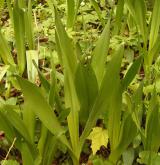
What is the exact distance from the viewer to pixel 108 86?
1241 mm

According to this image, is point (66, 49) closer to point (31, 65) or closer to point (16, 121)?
point (16, 121)

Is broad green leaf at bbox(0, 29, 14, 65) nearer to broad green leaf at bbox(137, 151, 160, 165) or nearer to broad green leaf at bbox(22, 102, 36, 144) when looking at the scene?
broad green leaf at bbox(22, 102, 36, 144)

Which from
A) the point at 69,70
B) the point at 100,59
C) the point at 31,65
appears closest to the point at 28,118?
the point at 69,70

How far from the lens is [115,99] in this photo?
4.17ft

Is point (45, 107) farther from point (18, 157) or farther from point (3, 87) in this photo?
point (3, 87)

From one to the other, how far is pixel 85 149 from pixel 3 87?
596mm

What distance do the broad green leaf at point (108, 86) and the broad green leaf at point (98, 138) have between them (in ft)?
0.33

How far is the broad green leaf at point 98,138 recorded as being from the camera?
1.39 meters

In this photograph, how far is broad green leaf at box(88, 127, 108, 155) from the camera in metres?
1.39

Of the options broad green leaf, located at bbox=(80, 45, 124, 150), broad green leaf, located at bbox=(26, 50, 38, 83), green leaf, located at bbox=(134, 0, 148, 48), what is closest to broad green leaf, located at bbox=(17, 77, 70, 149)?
broad green leaf, located at bbox=(80, 45, 124, 150)

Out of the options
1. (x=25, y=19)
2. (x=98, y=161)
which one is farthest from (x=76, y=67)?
(x=25, y=19)

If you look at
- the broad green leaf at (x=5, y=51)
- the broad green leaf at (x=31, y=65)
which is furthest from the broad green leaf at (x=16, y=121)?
the broad green leaf at (x=5, y=51)

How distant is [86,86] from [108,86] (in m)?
0.08

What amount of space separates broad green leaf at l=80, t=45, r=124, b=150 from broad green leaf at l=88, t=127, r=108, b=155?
101 mm
